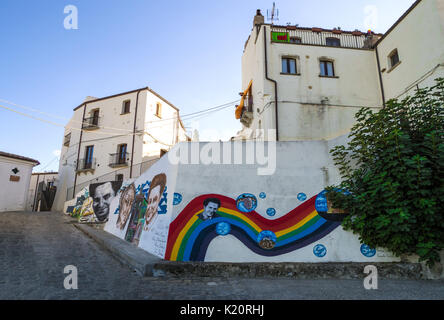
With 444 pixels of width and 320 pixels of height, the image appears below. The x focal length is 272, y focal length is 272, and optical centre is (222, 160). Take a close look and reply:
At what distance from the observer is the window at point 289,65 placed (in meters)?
13.3

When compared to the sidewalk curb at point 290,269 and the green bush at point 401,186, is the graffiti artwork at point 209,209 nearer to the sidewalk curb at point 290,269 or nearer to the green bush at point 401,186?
the sidewalk curb at point 290,269

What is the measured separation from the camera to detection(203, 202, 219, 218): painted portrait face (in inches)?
260

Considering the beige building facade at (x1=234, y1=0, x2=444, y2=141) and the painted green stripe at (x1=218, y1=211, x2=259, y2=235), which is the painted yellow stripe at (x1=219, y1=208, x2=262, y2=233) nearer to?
the painted green stripe at (x1=218, y1=211, x2=259, y2=235)

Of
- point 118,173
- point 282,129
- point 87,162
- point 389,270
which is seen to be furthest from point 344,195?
point 87,162

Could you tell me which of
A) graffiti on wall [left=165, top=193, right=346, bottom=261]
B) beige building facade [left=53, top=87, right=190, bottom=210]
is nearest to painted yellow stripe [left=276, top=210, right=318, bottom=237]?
graffiti on wall [left=165, top=193, right=346, bottom=261]

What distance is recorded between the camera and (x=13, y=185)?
62.3ft

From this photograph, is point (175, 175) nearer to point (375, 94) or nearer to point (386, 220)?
point (386, 220)

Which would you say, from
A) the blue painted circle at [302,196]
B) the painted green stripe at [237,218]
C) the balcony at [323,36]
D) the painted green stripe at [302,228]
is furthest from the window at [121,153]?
the painted green stripe at [302,228]

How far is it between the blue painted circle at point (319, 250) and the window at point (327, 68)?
32.2 ft

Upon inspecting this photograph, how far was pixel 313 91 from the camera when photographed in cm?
1298

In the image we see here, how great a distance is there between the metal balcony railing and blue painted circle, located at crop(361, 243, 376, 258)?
18.2 meters

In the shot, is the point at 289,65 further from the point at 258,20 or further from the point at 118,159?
the point at 118,159

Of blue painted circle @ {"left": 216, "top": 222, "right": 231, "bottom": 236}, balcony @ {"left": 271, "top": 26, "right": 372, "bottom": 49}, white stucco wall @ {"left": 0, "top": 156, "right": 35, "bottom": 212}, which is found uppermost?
balcony @ {"left": 271, "top": 26, "right": 372, "bottom": 49}

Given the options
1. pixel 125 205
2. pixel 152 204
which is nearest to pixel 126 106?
pixel 125 205
